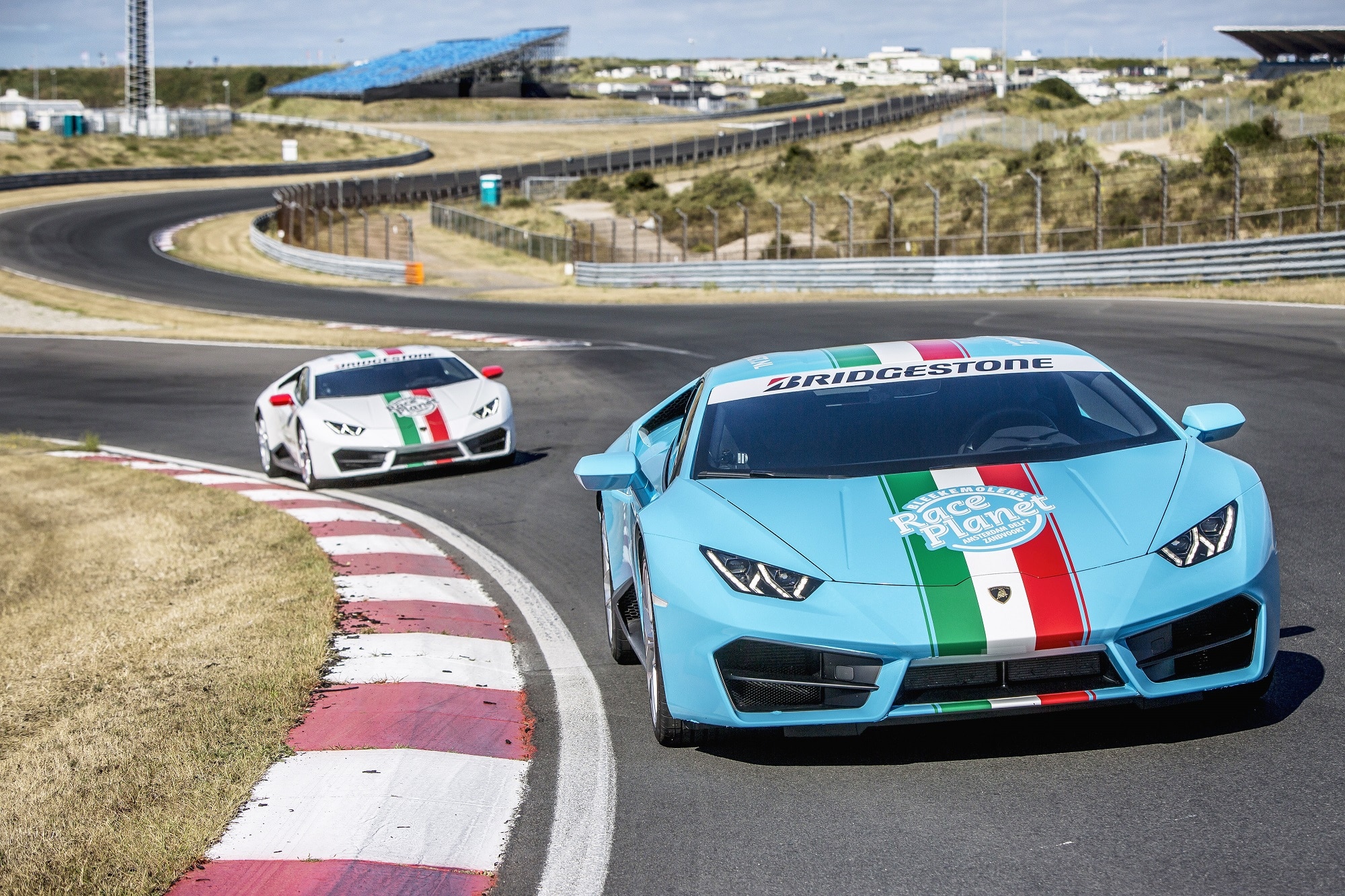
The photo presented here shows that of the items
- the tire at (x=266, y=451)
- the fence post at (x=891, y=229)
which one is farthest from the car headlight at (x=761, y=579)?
the fence post at (x=891, y=229)

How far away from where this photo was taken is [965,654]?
14.4ft

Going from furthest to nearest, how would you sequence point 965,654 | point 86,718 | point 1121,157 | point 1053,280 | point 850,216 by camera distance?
1. point 1121,157
2. point 850,216
3. point 1053,280
4. point 86,718
5. point 965,654

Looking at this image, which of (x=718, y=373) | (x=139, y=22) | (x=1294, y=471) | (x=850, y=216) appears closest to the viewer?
(x=718, y=373)

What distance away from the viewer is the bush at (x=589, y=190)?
72.1m

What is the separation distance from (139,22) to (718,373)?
364ft

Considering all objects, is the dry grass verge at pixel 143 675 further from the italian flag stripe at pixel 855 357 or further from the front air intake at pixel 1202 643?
the front air intake at pixel 1202 643

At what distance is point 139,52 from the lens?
104000mm

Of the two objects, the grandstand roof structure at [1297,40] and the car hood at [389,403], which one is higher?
the grandstand roof structure at [1297,40]

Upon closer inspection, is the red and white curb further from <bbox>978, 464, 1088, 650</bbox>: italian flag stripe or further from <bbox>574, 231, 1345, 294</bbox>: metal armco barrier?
<bbox>574, 231, 1345, 294</bbox>: metal armco barrier

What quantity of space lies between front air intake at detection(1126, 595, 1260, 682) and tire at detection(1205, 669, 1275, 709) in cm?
9

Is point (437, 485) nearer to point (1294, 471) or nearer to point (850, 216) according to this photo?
point (1294, 471)

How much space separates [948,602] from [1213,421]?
184 centimetres

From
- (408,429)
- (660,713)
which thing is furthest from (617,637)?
(408,429)

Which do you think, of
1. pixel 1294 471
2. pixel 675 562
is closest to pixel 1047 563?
pixel 675 562
